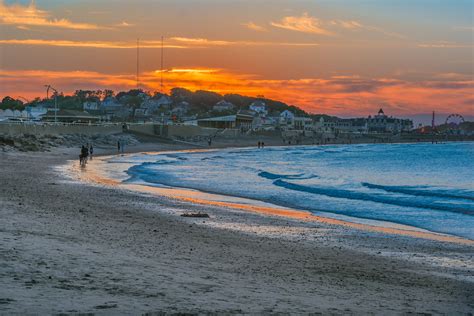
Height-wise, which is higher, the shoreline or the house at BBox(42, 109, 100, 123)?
the house at BBox(42, 109, 100, 123)

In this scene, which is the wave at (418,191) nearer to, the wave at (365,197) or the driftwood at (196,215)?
the wave at (365,197)

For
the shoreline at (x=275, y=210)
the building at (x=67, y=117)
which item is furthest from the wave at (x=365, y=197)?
the building at (x=67, y=117)

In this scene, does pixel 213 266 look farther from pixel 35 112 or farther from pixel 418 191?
pixel 35 112

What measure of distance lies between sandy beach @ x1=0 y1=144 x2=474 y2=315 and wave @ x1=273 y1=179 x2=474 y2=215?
836 centimetres

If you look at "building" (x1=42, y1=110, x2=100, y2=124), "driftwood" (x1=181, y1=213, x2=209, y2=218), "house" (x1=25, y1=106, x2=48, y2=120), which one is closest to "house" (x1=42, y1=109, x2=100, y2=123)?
"building" (x1=42, y1=110, x2=100, y2=124)

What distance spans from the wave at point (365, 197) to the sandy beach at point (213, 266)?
836cm

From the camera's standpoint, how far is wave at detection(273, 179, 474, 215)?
25.8m

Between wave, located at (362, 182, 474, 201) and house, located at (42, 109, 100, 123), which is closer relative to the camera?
wave, located at (362, 182, 474, 201)

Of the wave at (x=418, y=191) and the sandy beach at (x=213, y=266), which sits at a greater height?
the sandy beach at (x=213, y=266)

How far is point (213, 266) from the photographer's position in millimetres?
10672

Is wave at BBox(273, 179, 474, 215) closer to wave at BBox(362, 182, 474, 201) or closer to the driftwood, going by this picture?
wave at BBox(362, 182, 474, 201)

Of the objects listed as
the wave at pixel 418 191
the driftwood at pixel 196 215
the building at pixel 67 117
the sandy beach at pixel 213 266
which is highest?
the building at pixel 67 117

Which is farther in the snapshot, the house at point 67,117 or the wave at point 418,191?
the house at point 67,117

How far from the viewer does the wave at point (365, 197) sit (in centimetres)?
2575
